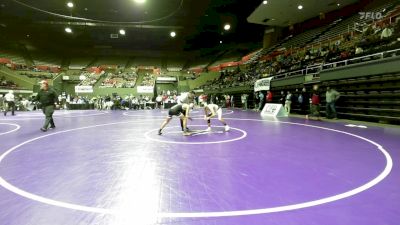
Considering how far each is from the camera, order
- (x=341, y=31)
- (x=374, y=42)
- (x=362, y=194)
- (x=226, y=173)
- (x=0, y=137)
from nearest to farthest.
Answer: (x=362, y=194) → (x=226, y=173) → (x=0, y=137) → (x=374, y=42) → (x=341, y=31)

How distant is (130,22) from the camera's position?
31.3 metres

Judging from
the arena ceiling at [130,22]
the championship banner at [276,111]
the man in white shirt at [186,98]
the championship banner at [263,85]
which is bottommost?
the championship banner at [276,111]

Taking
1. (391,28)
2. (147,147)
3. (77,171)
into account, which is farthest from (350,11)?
(77,171)

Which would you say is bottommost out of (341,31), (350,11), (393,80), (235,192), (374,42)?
(235,192)

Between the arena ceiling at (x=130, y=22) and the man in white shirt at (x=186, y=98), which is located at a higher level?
the arena ceiling at (x=130, y=22)

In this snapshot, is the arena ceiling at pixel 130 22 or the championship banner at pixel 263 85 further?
the arena ceiling at pixel 130 22

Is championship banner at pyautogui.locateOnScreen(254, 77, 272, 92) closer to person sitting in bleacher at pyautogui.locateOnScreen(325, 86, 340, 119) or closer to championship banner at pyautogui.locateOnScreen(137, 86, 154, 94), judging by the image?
person sitting in bleacher at pyautogui.locateOnScreen(325, 86, 340, 119)

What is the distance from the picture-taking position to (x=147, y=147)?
6.60 m

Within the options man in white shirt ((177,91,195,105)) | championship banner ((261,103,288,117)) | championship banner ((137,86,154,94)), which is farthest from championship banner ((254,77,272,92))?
championship banner ((137,86,154,94))

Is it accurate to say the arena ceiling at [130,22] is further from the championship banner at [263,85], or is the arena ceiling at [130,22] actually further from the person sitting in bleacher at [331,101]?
the person sitting in bleacher at [331,101]

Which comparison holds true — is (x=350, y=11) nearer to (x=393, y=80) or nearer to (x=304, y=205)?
(x=393, y=80)

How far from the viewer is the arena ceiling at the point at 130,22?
25.3 metres

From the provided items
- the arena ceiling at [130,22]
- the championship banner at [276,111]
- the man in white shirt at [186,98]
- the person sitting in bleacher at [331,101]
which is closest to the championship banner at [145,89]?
the arena ceiling at [130,22]

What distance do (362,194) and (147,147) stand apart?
461 centimetres
